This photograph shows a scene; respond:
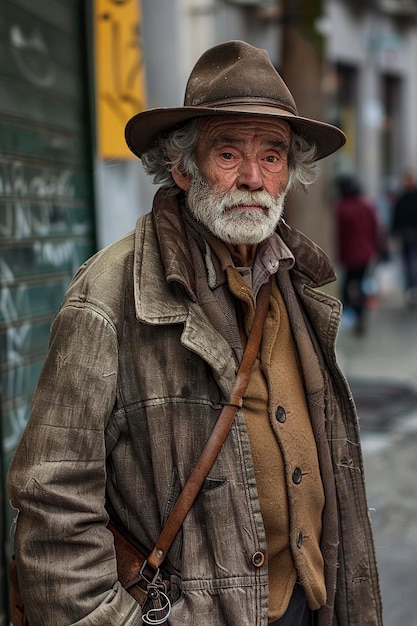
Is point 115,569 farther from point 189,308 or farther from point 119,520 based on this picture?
point 189,308

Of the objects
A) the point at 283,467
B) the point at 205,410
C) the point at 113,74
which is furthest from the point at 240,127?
the point at 113,74

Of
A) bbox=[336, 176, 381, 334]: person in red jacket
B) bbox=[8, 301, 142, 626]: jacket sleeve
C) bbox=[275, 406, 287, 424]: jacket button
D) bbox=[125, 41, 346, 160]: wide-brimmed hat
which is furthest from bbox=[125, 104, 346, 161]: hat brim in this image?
bbox=[336, 176, 381, 334]: person in red jacket

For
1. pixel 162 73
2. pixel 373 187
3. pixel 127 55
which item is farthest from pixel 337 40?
pixel 127 55

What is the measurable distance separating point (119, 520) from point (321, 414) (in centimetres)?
54

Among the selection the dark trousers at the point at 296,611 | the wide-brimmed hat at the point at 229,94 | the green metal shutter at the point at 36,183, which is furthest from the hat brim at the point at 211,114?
the green metal shutter at the point at 36,183

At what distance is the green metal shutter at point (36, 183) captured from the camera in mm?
4516

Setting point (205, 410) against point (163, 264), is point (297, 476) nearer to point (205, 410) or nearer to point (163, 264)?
point (205, 410)

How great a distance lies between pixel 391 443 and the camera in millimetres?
7055

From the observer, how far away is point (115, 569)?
80.7 inches

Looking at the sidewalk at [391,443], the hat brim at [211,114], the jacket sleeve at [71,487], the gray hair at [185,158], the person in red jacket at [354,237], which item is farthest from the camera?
the person in red jacket at [354,237]

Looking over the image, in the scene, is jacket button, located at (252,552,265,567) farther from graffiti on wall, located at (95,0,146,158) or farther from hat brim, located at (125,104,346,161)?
graffiti on wall, located at (95,0,146,158)

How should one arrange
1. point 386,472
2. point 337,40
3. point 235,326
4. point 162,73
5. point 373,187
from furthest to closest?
point 373,187, point 337,40, point 162,73, point 386,472, point 235,326

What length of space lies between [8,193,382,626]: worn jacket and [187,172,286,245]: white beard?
10 cm

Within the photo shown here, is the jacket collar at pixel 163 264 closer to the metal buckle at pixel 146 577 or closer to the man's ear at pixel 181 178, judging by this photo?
the man's ear at pixel 181 178
